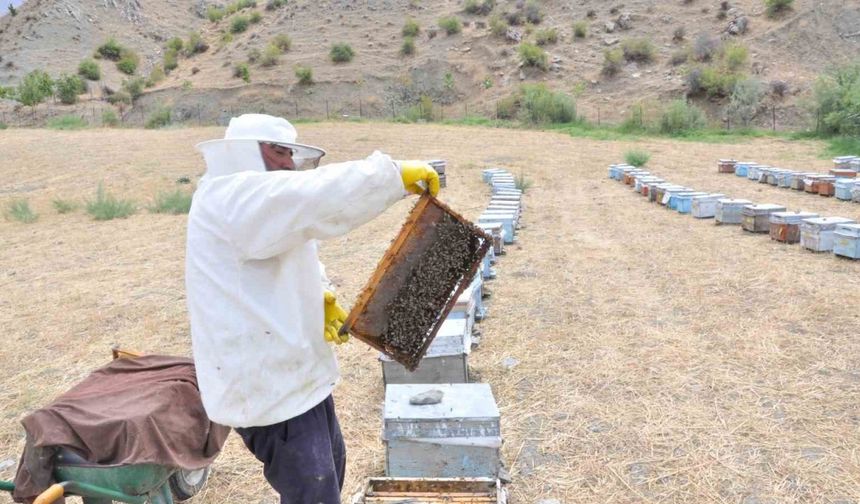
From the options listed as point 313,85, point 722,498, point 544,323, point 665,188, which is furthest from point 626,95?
point 722,498

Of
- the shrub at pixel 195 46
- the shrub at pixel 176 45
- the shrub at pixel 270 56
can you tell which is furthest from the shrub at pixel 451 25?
the shrub at pixel 176 45

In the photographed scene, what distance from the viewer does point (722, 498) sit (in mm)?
3490

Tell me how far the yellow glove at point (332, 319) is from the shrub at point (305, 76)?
4069 centimetres

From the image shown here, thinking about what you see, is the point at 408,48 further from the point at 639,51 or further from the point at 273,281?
the point at 273,281

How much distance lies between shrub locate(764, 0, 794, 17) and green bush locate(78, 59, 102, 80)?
50.1 metres

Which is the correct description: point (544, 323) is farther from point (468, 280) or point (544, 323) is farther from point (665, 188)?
point (665, 188)

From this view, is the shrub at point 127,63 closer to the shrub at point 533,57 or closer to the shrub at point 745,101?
the shrub at point 533,57

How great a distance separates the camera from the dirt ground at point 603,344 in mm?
3805

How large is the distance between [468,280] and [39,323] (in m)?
5.96

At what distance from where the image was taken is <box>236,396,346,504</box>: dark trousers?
2342 millimetres

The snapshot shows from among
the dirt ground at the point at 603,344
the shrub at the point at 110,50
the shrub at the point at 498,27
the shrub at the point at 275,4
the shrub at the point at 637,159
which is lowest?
the dirt ground at the point at 603,344

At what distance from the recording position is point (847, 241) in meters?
7.71

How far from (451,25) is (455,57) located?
3.97 metres

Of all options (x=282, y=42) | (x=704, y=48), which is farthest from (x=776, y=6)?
(x=282, y=42)
